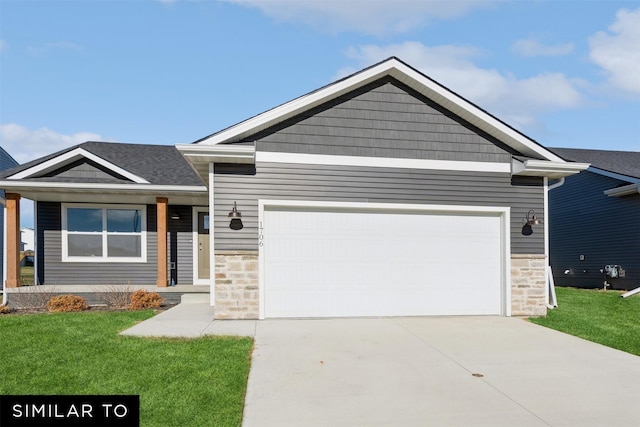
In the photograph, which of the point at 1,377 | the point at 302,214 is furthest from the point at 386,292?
the point at 1,377

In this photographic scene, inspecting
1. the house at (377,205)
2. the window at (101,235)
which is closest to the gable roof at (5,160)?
the window at (101,235)

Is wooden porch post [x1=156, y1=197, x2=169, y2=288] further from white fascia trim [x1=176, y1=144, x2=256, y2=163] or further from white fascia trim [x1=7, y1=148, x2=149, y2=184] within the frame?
white fascia trim [x1=176, y1=144, x2=256, y2=163]

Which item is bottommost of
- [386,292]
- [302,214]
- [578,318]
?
[578,318]

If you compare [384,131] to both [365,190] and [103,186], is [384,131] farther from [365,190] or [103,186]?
[103,186]

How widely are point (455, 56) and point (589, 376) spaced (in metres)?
9.86

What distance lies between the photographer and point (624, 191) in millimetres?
14523

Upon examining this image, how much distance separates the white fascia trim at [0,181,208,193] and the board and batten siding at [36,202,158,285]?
1.64 metres

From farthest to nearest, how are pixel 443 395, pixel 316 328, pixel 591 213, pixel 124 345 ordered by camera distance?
pixel 591 213
pixel 316 328
pixel 124 345
pixel 443 395

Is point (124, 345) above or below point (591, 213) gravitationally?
below

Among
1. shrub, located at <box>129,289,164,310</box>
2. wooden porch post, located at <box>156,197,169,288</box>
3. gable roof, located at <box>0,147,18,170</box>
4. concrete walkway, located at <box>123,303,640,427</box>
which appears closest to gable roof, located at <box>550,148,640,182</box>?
concrete walkway, located at <box>123,303,640,427</box>

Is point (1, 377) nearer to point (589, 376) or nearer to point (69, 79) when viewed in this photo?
point (589, 376)

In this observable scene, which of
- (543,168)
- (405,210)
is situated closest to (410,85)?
(405,210)

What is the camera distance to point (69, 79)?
10922 millimetres

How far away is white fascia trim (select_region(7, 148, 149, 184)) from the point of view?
36.5 feet
